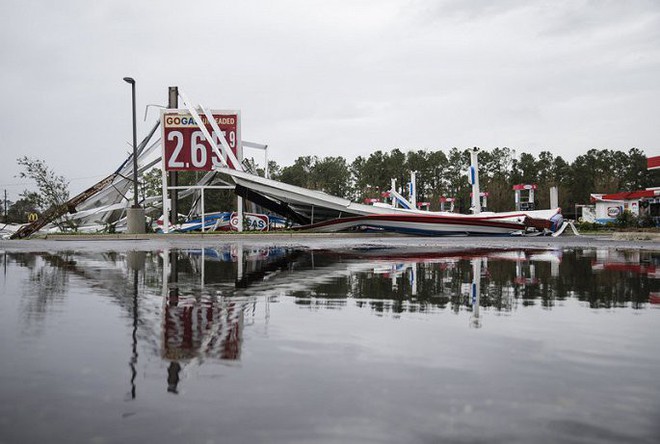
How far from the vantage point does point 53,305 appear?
6453mm

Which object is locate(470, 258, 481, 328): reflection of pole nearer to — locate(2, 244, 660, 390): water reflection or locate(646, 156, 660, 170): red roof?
locate(2, 244, 660, 390): water reflection

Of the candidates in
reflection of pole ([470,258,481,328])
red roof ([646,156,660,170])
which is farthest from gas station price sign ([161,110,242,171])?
red roof ([646,156,660,170])

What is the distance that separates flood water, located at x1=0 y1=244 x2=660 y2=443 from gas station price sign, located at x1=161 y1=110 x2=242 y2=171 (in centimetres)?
2856

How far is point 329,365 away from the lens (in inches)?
149

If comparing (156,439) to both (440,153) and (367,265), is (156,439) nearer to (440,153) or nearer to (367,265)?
(367,265)

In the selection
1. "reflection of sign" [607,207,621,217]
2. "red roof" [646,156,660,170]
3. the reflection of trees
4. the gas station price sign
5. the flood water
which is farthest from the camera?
"reflection of sign" [607,207,621,217]

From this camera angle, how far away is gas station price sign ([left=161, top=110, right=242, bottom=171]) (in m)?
35.7

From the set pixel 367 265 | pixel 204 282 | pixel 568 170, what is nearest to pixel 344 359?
pixel 204 282

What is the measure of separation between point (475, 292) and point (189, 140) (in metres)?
30.9

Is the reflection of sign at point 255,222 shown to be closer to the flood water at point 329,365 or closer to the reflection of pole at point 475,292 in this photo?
the reflection of pole at point 475,292

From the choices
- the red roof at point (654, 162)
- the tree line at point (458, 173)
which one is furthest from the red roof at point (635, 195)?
the tree line at point (458, 173)

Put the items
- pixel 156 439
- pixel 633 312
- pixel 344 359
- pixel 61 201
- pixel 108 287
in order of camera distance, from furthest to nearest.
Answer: pixel 61 201, pixel 108 287, pixel 633 312, pixel 344 359, pixel 156 439

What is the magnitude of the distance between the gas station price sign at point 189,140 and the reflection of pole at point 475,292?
26490 mm

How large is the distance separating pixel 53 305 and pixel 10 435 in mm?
4221
